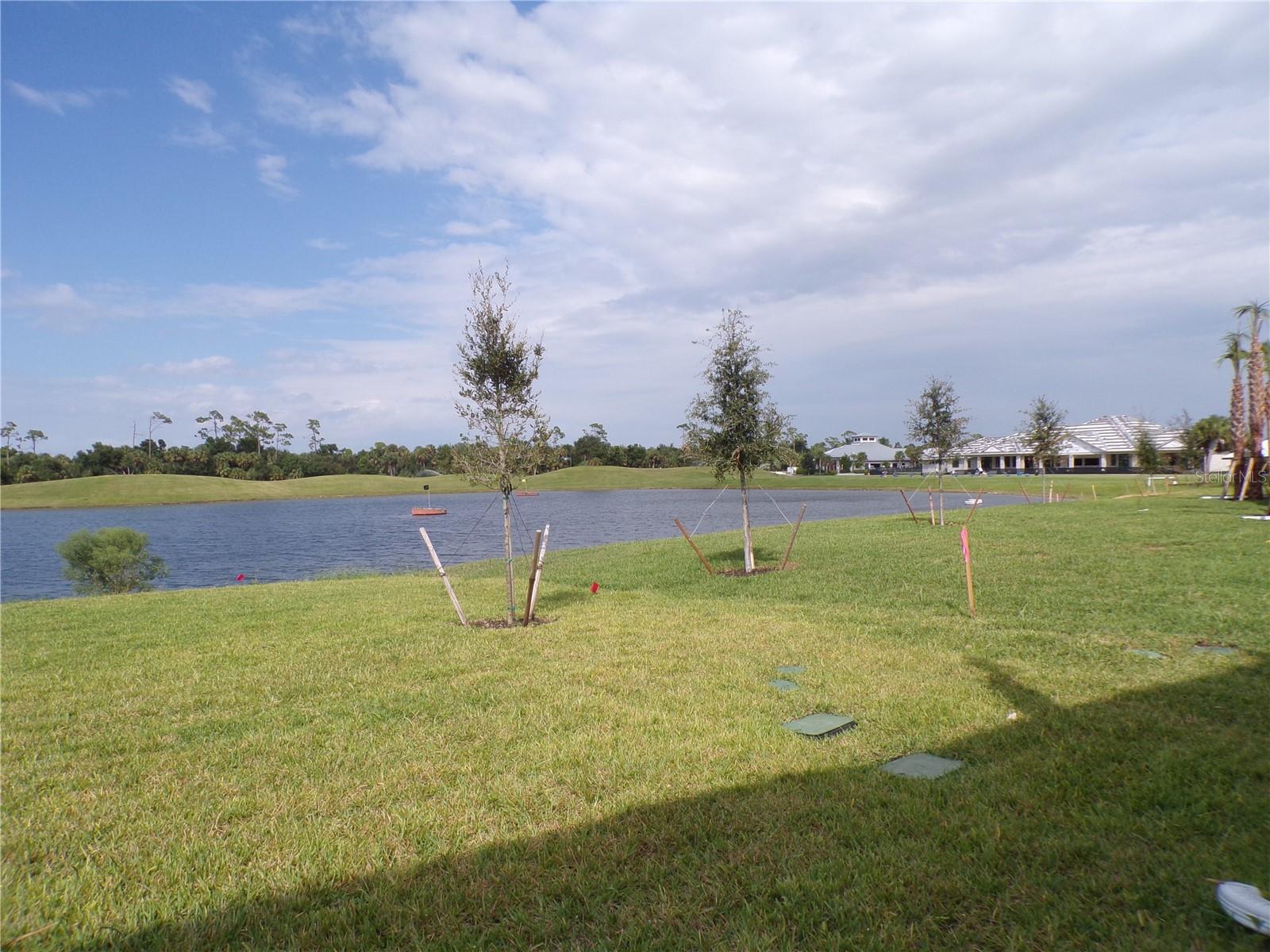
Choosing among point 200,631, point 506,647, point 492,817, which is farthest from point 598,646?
point 200,631

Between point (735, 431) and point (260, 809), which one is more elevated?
point (735, 431)

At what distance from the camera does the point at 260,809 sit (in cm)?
471

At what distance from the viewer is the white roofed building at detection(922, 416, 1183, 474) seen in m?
83.7

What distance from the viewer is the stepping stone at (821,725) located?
5867mm

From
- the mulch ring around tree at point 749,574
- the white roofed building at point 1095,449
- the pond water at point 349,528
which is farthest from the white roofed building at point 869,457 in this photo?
the mulch ring around tree at point 749,574

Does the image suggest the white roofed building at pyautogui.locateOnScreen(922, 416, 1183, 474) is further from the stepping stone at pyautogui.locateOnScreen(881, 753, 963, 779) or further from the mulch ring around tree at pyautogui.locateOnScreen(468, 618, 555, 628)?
the stepping stone at pyautogui.locateOnScreen(881, 753, 963, 779)

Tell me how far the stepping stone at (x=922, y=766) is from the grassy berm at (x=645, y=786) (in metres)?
0.15

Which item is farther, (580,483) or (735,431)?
(580,483)

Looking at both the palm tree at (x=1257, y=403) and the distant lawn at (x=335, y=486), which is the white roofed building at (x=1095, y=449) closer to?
the distant lawn at (x=335, y=486)

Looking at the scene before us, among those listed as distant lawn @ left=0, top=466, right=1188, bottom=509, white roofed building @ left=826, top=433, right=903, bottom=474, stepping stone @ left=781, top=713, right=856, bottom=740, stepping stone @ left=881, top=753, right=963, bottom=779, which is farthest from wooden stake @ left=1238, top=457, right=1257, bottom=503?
white roofed building @ left=826, top=433, right=903, bottom=474

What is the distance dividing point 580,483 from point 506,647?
101775 mm

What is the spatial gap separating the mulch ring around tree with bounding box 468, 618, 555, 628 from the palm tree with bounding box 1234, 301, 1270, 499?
Result: 27.8 m

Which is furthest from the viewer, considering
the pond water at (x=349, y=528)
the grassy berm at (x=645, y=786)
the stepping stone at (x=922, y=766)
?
the pond water at (x=349, y=528)

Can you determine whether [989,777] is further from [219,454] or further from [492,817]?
[219,454]
